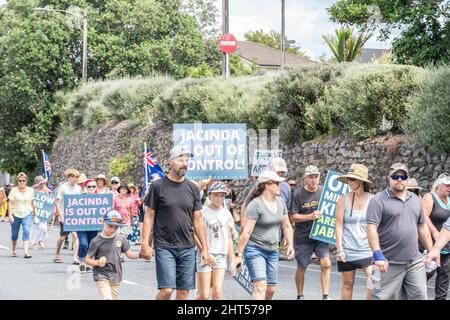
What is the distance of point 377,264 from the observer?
8.91 metres

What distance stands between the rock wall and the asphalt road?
3229mm

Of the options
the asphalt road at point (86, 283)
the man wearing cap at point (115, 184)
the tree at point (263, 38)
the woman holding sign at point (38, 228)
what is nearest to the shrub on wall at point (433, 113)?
the asphalt road at point (86, 283)

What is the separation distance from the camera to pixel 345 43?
Result: 3462cm

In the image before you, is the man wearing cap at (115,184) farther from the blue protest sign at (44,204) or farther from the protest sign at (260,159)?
the protest sign at (260,159)

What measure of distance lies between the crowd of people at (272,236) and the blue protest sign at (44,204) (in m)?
10.7

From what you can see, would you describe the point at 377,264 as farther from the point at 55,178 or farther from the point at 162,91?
the point at 55,178

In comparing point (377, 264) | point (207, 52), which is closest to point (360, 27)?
point (377, 264)

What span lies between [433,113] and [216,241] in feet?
32.6

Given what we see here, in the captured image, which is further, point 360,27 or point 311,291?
point 360,27

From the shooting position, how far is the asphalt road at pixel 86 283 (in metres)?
13.2

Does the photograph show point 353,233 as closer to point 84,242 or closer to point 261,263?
point 261,263

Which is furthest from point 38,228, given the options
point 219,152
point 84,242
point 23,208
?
point 219,152

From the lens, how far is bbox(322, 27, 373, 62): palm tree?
34094 millimetres
